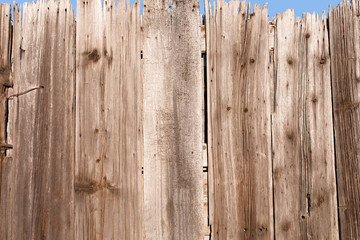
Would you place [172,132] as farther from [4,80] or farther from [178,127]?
[4,80]

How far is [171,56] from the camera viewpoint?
7.09 ft

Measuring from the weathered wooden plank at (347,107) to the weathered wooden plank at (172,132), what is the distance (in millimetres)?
886

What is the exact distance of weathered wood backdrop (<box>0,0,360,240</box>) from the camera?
2.09 meters

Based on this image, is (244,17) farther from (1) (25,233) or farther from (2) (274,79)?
(1) (25,233)

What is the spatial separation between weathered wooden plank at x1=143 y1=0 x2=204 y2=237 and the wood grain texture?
2.8 inches

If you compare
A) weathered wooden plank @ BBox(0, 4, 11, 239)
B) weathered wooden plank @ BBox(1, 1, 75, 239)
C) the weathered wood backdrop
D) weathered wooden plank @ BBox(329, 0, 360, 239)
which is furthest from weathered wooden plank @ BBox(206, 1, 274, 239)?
weathered wooden plank @ BBox(0, 4, 11, 239)

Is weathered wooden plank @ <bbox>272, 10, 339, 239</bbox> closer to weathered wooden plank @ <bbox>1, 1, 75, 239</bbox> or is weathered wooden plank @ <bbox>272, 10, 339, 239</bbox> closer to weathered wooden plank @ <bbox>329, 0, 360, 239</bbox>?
weathered wooden plank @ <bbox>329, 0, 360, 239</bbox>

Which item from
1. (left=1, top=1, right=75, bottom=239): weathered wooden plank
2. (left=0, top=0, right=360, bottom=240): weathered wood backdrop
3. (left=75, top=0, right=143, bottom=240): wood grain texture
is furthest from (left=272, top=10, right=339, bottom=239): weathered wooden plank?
(left=1, top=1, right=75, bottom=239): weathered wooden plank

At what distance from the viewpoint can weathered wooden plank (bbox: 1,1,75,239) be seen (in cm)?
211

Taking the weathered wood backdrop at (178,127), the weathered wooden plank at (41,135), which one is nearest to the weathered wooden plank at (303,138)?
the weathered wood backdrop at (178,127)

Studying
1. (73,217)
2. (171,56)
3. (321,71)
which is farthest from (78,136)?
(321,71)

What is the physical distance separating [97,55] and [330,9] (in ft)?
5.17

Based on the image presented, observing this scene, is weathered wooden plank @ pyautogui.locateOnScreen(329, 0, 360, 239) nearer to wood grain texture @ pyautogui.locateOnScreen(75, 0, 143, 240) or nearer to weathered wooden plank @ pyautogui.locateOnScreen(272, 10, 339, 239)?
weathered wooden plank @ pyautogui.locateOnScreen(272, 10, 339, 239)

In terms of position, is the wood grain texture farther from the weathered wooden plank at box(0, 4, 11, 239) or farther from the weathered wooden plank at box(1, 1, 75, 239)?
the weathered wooden plank at box(0, 4, 11, 239)
